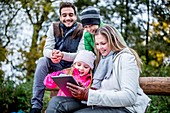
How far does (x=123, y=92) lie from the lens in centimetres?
283

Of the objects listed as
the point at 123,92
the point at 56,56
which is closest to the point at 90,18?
the point at 56,56

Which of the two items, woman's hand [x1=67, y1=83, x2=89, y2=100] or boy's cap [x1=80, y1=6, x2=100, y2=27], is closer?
woman's hand [x1=67, y1=83, x2=89, y2=100]

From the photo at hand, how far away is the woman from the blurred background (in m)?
2.60

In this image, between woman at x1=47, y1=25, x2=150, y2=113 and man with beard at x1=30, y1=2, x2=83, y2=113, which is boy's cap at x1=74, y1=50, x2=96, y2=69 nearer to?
woman at x1=47, y1=25, x2=150, y2=113

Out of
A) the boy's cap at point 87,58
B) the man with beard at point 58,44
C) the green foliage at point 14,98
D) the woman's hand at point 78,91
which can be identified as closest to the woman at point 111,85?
the woman's hand at point 78,91

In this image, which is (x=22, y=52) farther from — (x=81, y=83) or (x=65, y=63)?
(x=81, y=83)

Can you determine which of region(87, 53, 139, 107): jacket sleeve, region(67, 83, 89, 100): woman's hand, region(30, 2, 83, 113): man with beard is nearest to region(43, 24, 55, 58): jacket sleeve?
region(30, 2, 83, 113): man with beard

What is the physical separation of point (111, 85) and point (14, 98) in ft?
16.7

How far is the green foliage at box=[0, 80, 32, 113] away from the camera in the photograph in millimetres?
7560

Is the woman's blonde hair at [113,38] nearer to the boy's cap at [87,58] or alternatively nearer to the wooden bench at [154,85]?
the boy's cap at [87,58]

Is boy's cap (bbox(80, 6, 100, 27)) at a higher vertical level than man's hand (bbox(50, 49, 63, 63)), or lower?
higher

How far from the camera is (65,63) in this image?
402 centimetres

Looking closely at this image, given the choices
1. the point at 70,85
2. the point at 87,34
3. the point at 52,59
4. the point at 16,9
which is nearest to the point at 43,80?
the point at 52,59

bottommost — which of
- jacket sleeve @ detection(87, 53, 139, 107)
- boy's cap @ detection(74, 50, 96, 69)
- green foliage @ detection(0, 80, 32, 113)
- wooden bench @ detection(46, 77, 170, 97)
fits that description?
green foliage @ detection(0, 80, 32, 113)
